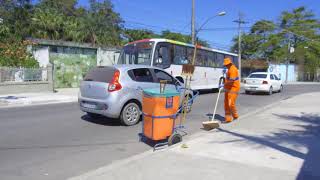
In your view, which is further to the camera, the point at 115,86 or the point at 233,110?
the point at 233,110

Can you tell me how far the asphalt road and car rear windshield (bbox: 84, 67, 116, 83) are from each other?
4.22 feet

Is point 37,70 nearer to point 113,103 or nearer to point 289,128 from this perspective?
point 113,103

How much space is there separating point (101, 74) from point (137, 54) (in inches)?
339

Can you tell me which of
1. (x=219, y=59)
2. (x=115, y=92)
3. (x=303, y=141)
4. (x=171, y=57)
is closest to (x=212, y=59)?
(x=219, y=59)

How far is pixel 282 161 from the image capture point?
6.47 meters

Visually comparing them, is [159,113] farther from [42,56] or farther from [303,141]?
[42,56]

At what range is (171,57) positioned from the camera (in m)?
19.9

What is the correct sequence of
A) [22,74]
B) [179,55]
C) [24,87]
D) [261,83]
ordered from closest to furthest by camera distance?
[179,55], [24,87], [22,74], [261,83]

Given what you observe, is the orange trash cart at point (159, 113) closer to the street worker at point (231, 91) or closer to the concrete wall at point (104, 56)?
the street worker at point (231, 91)

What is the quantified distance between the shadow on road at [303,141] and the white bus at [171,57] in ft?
29.6

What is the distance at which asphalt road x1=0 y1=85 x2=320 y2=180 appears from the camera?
6.38 metres

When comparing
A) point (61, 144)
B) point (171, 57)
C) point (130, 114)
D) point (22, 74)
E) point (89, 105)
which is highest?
point (171, 57)

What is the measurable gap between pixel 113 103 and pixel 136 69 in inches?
56.7

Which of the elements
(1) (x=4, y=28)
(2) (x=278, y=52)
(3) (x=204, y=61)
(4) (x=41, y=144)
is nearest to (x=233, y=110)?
(4) (x=41, y=144)
